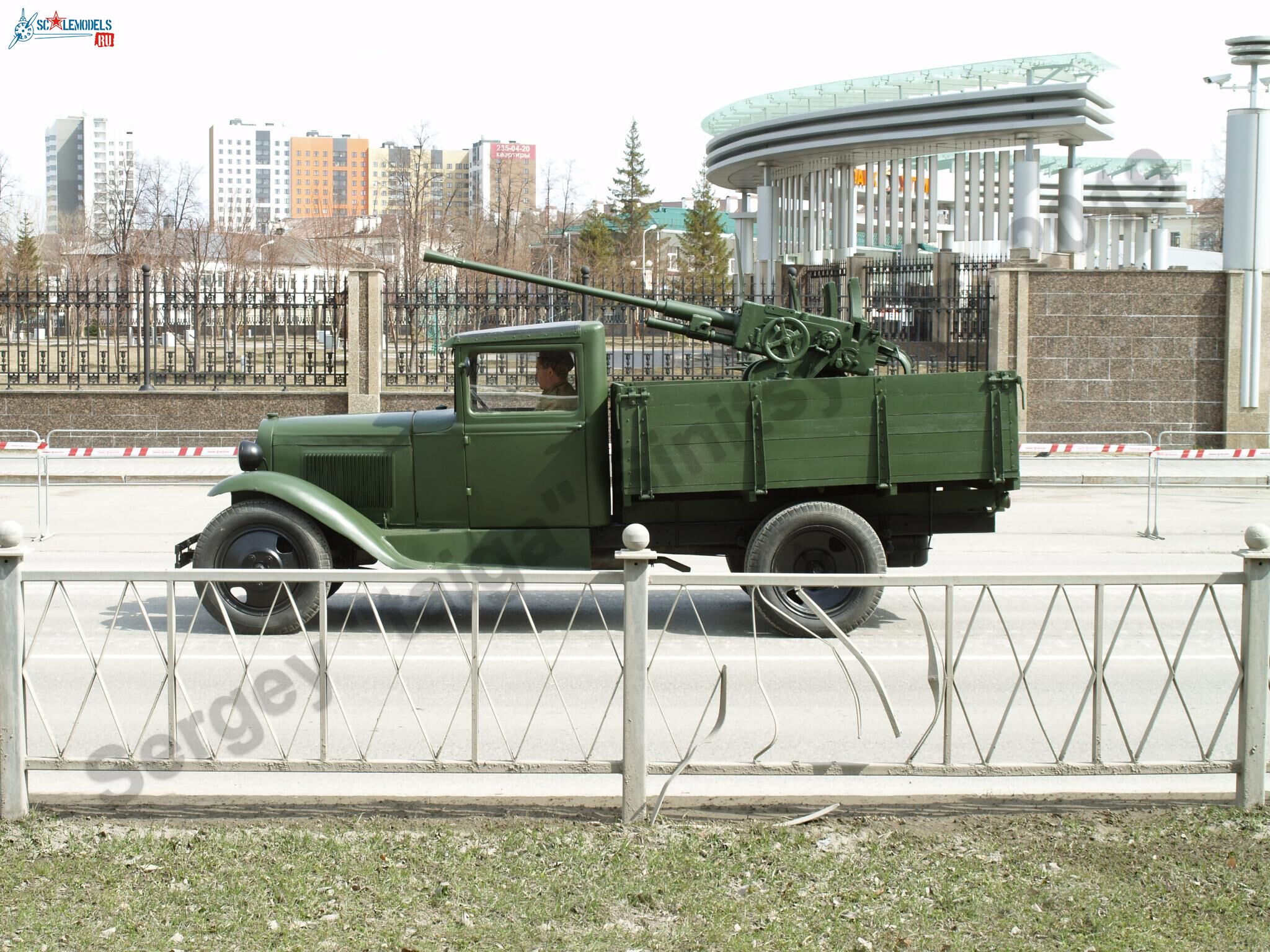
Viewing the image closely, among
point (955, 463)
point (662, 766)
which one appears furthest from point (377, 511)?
point (662, 766)

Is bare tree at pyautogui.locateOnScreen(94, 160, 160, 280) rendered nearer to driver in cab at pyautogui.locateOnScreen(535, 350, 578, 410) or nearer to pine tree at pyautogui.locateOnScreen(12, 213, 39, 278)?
pine tree at pyautogui.locateOnScreen(12, 213, 39, 278)

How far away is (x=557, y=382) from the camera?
9.63 meters

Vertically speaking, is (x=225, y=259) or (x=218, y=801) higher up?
(x=225, y=259)

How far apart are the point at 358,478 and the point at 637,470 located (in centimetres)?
214

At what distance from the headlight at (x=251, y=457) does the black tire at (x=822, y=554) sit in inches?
147

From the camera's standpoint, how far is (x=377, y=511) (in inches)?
384

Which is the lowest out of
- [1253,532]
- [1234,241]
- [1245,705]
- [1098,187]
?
[1245,705]

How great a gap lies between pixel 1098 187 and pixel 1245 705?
6907cm

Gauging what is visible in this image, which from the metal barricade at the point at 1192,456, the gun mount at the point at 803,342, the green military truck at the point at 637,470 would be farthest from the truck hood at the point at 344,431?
the metal barricade at the point at 1192,456

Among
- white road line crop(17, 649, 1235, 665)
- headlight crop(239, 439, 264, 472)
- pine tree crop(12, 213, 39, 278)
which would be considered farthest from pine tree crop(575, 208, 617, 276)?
white road line crop(17, 649, 1235, 665)

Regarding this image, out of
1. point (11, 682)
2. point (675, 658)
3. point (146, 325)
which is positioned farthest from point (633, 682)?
point (146, 325)

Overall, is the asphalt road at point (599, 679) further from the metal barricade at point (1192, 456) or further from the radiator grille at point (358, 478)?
the metal barricade at point (1192, 456)

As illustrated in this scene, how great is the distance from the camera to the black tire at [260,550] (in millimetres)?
9234

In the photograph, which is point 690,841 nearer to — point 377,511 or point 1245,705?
point 1245,705
